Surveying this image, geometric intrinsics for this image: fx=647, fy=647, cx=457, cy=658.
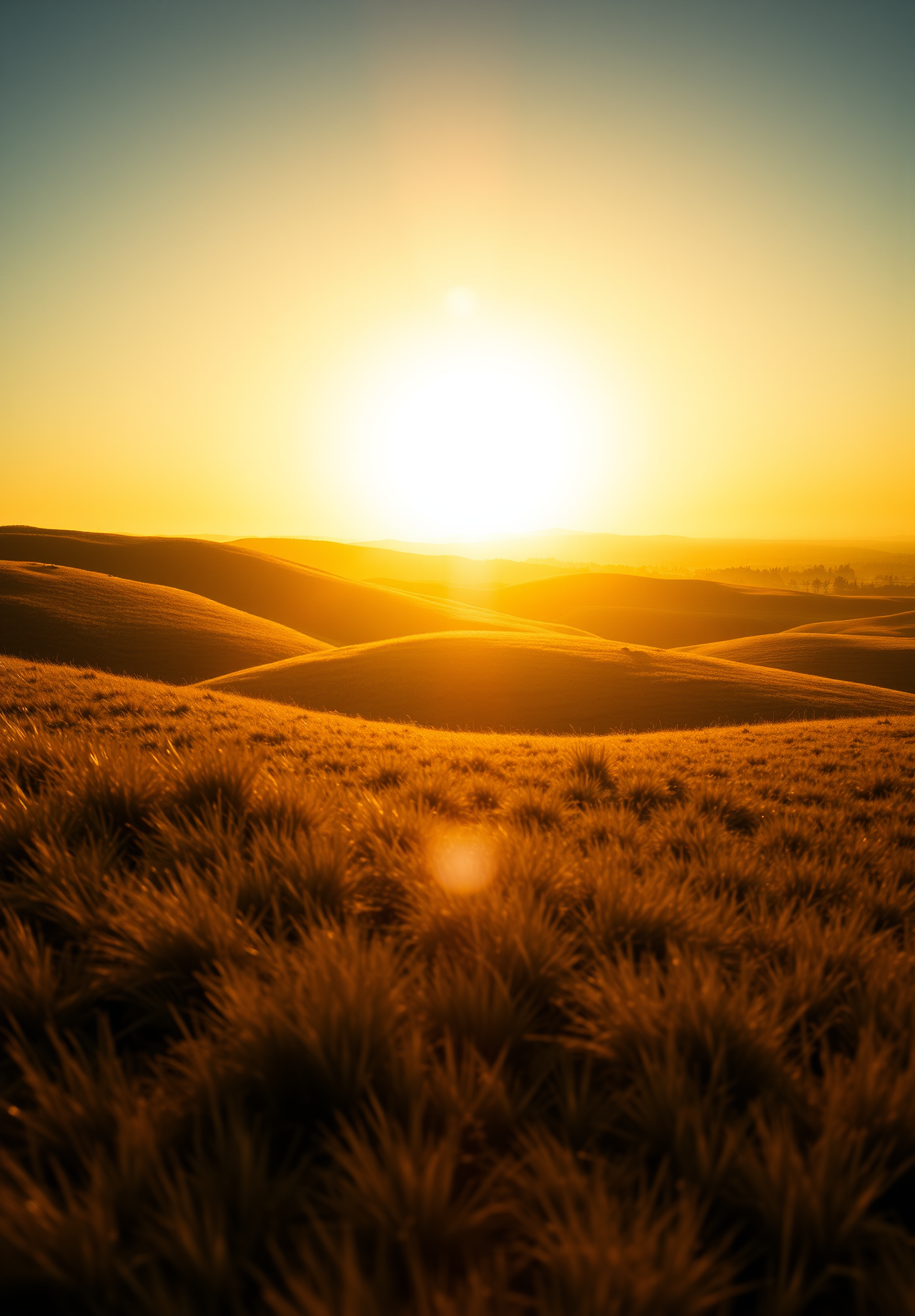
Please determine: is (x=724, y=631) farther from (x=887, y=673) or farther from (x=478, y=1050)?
(x=478, y=1050)

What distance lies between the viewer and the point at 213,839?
3.45 m

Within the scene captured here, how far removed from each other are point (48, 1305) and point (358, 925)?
64.1 inches

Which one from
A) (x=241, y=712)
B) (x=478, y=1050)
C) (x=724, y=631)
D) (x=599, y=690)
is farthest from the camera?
(x=724, y=631)

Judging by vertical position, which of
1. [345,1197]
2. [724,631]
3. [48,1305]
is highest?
[345,1197]

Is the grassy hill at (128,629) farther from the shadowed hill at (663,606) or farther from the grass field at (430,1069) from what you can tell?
the shadowed hill at (663,606)

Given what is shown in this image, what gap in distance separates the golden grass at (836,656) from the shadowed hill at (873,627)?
69.0 ft

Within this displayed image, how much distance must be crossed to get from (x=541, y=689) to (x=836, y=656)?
4074 cm

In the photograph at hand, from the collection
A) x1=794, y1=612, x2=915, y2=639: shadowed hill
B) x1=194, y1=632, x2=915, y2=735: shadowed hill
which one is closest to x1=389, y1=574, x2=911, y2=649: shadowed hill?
x1=794, y1=612, x2=915, y2=639: shadowed hill

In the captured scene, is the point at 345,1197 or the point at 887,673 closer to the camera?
the point at 345,1197

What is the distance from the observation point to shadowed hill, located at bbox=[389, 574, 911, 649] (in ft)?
420

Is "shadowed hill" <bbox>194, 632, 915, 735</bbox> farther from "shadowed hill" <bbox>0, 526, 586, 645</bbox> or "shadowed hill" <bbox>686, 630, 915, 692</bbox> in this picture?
"shadowed hill" <bbox>0, 526, 586, 645</bbox>

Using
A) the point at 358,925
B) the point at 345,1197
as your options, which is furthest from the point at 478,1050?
the point at 358,925

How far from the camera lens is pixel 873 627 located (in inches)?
3954

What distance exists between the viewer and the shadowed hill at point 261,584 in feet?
313
